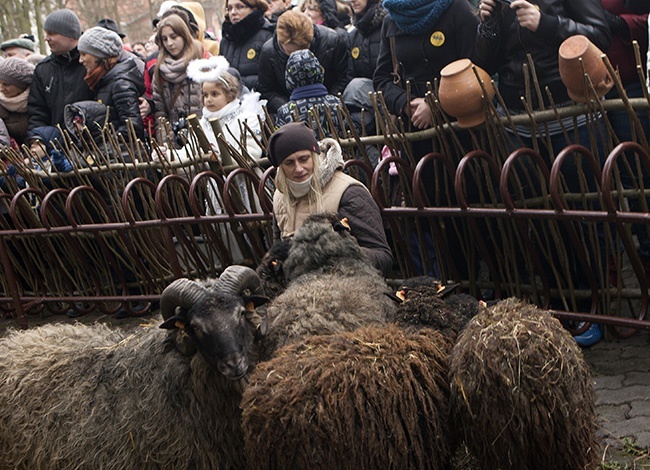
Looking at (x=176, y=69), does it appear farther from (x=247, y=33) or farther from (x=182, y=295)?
(x=182, y=295)

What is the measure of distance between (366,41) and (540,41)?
2.24 meters

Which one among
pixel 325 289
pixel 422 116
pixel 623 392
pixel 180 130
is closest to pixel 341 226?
pixel 325 289

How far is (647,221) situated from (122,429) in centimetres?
290

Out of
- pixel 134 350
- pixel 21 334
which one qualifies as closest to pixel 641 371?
pixel 134 350

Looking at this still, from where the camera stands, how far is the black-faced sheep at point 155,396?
12.2 feet

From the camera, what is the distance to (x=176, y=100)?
760 cm

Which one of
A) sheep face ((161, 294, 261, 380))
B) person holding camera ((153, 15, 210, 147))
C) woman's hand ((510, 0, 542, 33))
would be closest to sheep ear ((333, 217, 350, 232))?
sheep face ((161, 294, 261, 380))

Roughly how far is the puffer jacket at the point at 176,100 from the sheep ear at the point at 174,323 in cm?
391

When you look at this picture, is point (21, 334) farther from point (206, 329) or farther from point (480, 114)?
point (480, 114)

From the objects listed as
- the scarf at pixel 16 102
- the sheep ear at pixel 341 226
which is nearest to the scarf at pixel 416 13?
the sheep ear at pixel 341 226

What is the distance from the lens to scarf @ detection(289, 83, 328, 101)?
6383 millimetres

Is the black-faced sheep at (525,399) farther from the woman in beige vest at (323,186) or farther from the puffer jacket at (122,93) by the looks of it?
the puffer jacket at (122,93)

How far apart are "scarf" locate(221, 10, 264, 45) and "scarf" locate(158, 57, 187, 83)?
709 mm

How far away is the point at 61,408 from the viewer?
4133 millimetres
